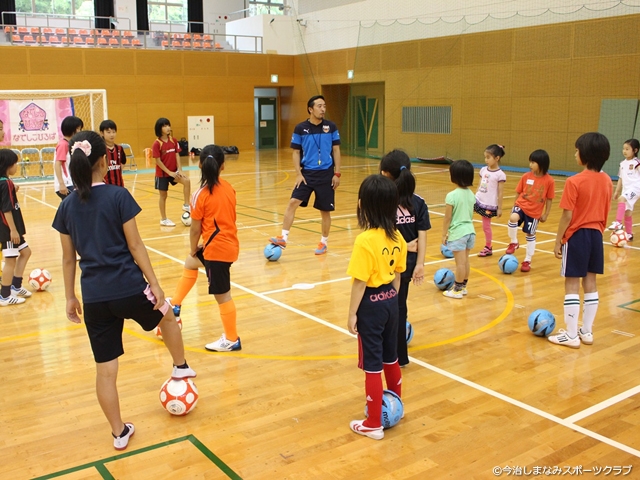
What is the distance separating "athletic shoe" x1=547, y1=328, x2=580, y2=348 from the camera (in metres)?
5.19

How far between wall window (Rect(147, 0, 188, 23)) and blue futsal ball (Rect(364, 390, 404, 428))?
1160 inches

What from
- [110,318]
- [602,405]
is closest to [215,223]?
[110,318]

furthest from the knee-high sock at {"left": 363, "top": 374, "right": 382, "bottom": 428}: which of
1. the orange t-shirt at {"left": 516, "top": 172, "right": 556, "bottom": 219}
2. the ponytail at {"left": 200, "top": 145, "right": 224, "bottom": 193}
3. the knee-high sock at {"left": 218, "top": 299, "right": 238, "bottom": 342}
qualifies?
the orange t-shirt at {"left": 516, "top": 172, "right": 556, "bottom": 219}

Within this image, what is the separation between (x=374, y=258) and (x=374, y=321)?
14.2 inches

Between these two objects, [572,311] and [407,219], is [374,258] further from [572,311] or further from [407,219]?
[572,311]

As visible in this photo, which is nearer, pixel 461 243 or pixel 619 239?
pixel 461 243

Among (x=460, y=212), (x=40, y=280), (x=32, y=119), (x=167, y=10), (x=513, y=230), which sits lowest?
(x=40, y=280)

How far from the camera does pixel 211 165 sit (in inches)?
186

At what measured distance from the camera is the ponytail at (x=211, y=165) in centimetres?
472

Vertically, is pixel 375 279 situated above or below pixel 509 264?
above

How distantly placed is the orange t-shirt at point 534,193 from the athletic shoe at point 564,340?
8.77 ft

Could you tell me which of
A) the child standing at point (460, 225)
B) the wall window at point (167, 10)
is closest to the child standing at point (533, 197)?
the child standing at point (460, 225)

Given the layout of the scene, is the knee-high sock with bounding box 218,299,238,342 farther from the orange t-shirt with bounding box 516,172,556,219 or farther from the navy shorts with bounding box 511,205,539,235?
the navy shorts with bounding box 511,205,539,235

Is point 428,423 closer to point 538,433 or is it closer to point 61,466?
point 538,433
